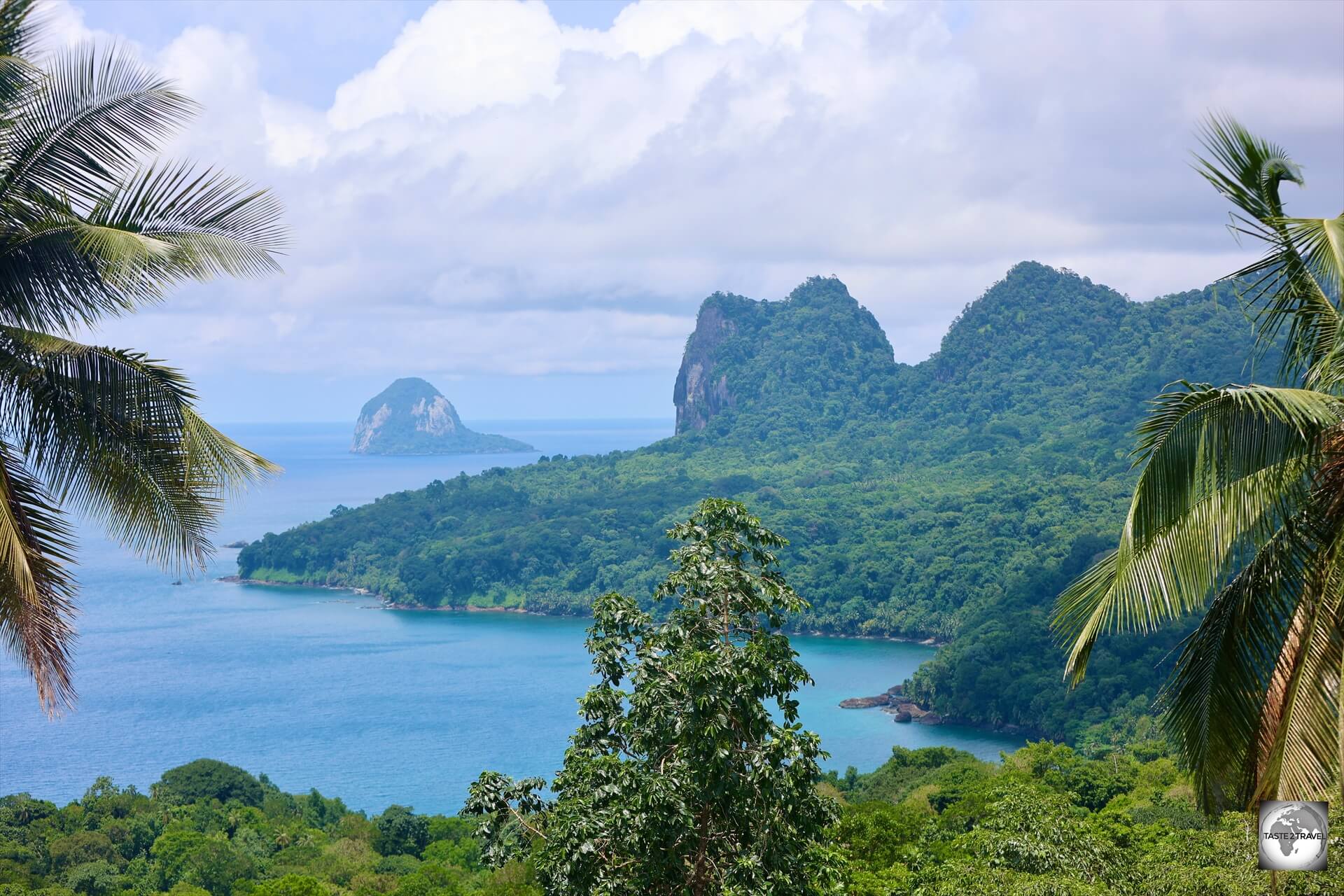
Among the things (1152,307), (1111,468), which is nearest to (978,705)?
(1111,468)

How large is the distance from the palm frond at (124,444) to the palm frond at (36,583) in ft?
0.32

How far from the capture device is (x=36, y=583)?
382 centimetres

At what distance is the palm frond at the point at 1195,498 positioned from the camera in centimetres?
343

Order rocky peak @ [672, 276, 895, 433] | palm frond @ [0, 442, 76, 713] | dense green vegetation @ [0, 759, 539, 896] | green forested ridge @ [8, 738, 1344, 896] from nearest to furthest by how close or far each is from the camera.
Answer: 1. palm frond @ [0, 442, 76, 713]
2. green forested ridge @ [8, 738, 1344, 896]
3. dense green vegetation @ [0, 759, 539, 896]
4. rocky peak @ [672, 276, 895, 433]

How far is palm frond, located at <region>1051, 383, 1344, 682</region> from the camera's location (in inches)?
135

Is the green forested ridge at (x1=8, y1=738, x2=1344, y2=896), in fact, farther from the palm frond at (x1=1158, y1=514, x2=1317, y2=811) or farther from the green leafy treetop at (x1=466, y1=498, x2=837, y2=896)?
the palm frond at (x1=1158, y1=514, x2=1317, y2=811)

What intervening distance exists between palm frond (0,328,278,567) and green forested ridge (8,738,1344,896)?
12.1 ft

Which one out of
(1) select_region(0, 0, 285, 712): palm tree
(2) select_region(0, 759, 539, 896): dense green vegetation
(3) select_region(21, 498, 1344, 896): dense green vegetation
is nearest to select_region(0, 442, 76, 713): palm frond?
(1) select_region(0, 0, 285, 712): palm tree

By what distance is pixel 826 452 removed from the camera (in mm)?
94062

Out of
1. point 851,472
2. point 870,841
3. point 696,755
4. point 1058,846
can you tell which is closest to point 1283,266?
point 696,755

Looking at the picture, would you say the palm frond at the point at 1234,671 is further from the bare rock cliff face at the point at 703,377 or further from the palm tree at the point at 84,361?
the bare rock cliff face at the point at 703,377

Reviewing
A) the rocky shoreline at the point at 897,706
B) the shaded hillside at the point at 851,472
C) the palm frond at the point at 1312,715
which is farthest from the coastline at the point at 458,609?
the palm frond at the point at 1312,715

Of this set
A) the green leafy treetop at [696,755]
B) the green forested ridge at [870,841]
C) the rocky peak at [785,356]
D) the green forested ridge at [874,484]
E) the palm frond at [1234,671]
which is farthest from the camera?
the rocky peak at [785,356]

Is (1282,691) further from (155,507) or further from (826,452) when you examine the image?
(826,452)
